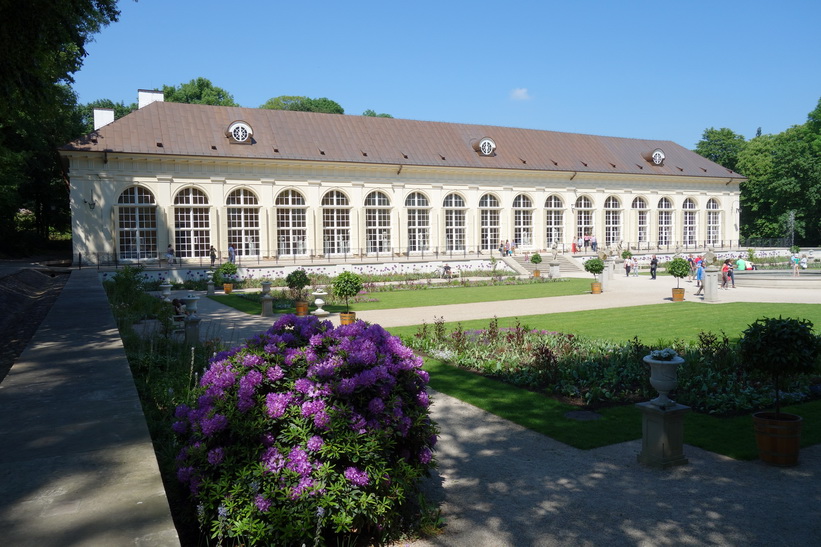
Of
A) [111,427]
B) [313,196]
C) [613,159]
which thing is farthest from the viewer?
[613,159]

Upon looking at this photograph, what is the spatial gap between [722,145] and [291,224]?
49.7m

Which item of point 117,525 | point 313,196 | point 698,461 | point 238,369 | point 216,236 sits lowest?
point 698,461

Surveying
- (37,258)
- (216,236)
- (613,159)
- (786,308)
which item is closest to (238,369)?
(786,308)

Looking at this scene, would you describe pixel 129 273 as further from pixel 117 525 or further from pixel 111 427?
pixel 117 525

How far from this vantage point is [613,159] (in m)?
50.4

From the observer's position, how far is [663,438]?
19.8 feet

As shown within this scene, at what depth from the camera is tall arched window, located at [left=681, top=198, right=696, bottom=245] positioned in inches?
2077

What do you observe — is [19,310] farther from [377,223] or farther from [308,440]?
[377,223]

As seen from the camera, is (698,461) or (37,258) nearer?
(698,461)

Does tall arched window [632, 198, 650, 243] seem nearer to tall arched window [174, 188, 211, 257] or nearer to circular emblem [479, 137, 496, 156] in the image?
circular emblem [479, 137, 496, 156]

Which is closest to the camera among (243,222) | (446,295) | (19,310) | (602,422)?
(602,422)

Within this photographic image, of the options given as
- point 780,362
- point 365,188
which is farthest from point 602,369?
point 365,188

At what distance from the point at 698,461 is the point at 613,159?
47410 mm

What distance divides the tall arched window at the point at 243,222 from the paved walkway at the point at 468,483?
31.1 m
